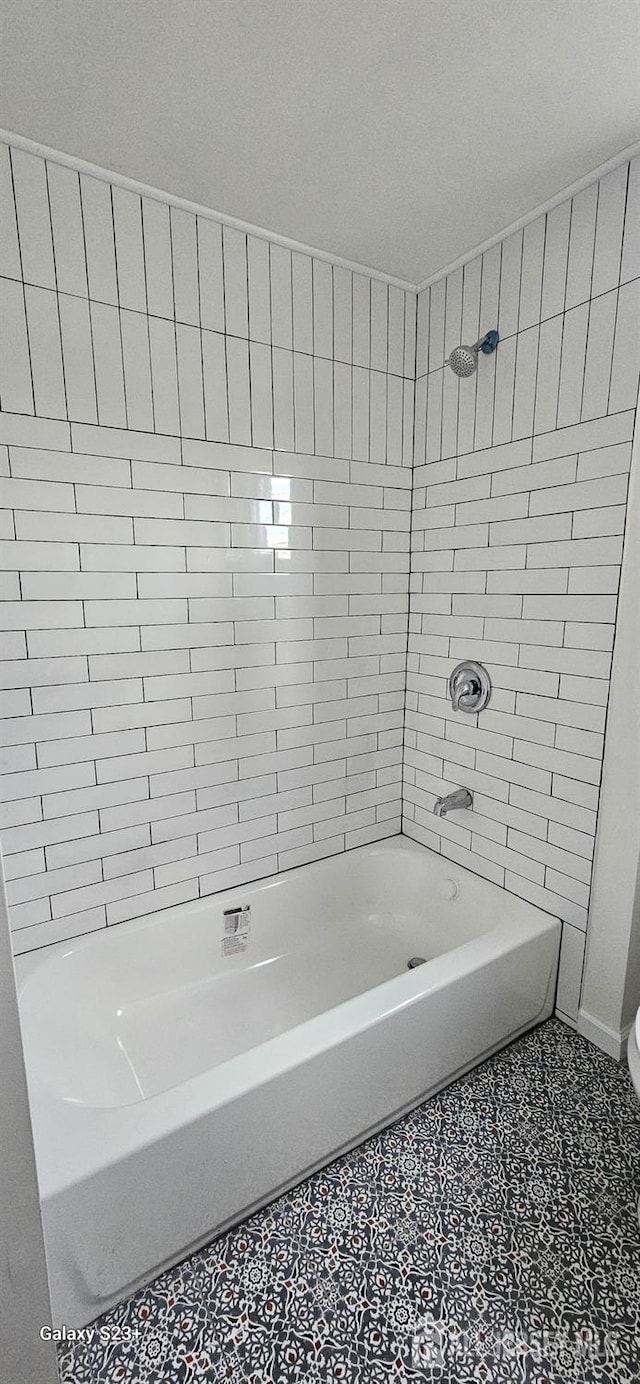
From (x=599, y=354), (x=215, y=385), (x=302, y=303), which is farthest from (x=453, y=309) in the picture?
(x=215, y=385)

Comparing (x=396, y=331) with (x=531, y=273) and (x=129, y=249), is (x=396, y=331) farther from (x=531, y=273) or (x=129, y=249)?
(x=129, y=249)

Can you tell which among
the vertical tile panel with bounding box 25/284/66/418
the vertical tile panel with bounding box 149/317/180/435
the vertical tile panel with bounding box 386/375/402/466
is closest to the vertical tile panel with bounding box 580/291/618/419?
the vertical tile panel with bounding box 386/375/402/466

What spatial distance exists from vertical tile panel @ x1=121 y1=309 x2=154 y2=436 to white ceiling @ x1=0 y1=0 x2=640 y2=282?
0.35 m

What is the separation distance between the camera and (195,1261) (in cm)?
125

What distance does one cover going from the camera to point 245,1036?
6.09ft

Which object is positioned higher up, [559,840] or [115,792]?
[115,792]

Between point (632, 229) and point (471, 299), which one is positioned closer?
point (632, 229)

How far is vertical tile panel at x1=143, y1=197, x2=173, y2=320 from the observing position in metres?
1.58

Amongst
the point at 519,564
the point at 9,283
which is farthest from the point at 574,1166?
the point at 9,283

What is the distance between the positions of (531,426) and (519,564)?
416 millimetres

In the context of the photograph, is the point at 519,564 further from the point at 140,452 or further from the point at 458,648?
the point at 140,452

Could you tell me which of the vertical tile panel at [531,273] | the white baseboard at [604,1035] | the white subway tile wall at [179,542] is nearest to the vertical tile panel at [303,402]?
the white subway tile wall at [179,542]

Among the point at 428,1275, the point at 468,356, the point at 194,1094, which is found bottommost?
the point at 428,1275

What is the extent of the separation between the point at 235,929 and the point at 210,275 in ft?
6.87
